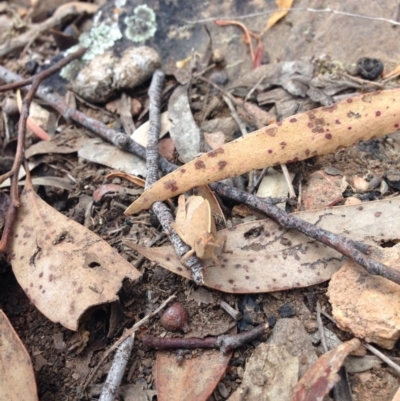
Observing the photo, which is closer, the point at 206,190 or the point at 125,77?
the point at 206,190

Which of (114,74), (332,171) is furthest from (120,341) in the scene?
(114,74)

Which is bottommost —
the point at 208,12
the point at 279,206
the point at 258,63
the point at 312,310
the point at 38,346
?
the point at 38,346

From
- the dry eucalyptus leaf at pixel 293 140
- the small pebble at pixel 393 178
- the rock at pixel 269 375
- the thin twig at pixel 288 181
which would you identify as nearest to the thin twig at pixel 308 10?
the dry eucalyptus leaf at pixel 293 140

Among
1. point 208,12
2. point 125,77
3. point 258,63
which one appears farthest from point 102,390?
point 208,12

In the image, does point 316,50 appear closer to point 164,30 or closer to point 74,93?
point 164,30

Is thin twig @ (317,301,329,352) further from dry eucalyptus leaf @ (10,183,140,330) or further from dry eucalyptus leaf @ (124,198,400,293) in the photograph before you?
dry eucalyptus leaf @ (10,183,140,330)

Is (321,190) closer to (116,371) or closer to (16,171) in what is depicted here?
(116,371)

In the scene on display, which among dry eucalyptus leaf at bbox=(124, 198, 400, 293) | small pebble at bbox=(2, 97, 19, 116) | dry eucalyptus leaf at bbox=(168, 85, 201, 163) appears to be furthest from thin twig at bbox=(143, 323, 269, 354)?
small pebble at bbox=(2, 97, 19, 116)
